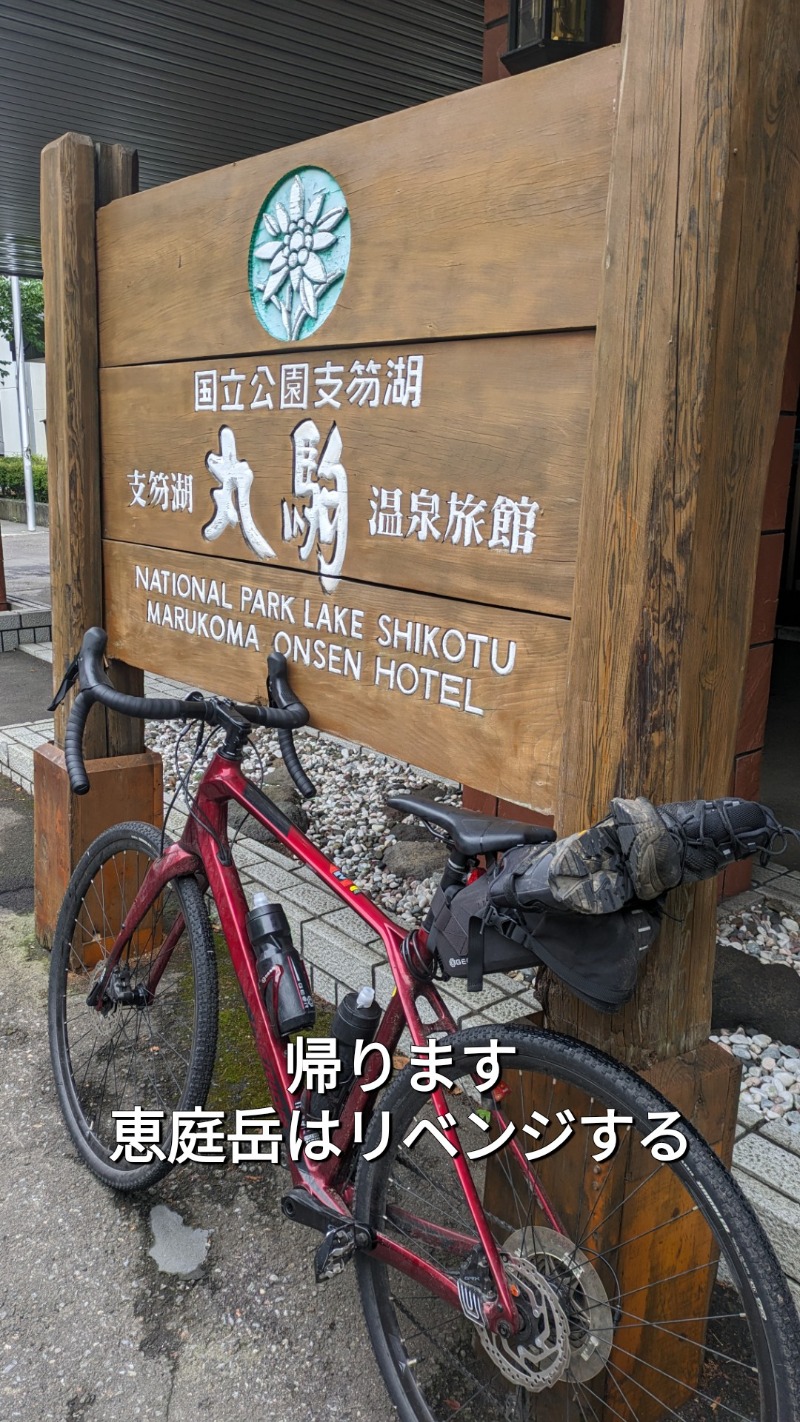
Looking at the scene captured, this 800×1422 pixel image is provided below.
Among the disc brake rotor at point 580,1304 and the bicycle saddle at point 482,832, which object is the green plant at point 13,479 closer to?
the bicycle saddle at point 482,832

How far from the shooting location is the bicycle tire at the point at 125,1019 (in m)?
2.35

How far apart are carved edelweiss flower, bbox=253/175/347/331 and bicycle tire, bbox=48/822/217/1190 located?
1.37 meters

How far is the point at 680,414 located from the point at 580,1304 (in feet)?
4.82

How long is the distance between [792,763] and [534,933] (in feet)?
15.5

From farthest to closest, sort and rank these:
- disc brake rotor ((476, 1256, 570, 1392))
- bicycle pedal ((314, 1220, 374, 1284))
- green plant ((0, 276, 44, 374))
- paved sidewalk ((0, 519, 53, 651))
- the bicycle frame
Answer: green plant ((0, 276, 44, 374))
paved sidewalk ((0, 519, 53, 651))
bicycle pedal ((314, 1220, 374, 1284))
the bicycle frame
disc brake rotor ((476, 1256, 570, 1392))

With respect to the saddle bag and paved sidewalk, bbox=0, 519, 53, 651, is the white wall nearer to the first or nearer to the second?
paved sidewalk, bbox=0, 519, 53, 651

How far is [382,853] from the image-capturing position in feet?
14.9

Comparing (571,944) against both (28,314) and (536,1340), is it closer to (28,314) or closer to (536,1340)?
(536,1340)

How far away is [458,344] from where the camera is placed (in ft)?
6.07

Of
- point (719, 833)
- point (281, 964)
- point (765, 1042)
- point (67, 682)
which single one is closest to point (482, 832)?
point (719, 833)

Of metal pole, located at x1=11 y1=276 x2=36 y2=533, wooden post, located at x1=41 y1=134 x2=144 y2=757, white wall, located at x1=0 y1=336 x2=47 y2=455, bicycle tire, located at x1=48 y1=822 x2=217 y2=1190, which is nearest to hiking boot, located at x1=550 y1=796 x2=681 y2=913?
bicycle tire, located at x1=48 y1=822 x2=217 y2=1190

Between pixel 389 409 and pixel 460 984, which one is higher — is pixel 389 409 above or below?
above

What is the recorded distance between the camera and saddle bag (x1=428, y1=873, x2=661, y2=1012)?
1514mm

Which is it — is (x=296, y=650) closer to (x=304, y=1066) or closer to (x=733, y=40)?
(x=304, y=1066)
